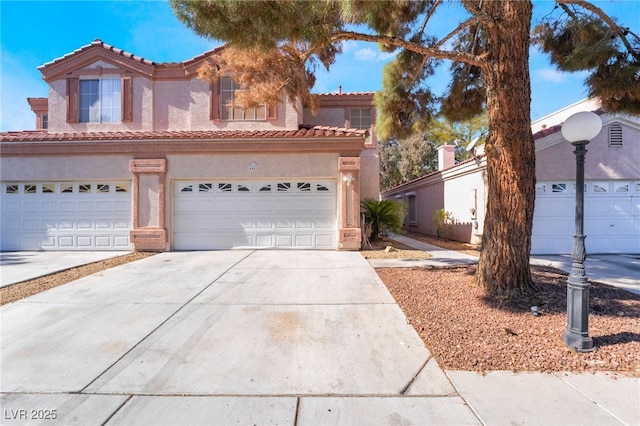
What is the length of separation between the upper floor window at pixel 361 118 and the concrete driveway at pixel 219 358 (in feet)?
32.4

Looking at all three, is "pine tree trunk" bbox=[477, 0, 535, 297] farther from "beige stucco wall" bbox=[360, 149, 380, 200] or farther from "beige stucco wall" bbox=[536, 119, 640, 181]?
"beige stucco wall" bbox=[360, 149, 380, 200]

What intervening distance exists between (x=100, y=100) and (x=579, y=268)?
1541 centimetres

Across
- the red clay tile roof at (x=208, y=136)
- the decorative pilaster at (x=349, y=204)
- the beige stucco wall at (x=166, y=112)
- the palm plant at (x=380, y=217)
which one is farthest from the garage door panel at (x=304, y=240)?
the beige stucco wall at (x=166, y=112)

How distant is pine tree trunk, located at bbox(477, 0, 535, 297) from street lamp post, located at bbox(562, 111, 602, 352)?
51.8 inches

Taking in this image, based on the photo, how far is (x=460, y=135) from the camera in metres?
29.7

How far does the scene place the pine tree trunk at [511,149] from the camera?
201 inches

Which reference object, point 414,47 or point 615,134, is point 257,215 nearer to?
Answer: point 414,47

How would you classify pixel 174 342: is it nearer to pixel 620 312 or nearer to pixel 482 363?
pixel 482 363

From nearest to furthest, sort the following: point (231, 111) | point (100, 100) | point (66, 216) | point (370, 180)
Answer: point (66, 216) < point (231, 111) < point (100, 100) < point (370, 180)

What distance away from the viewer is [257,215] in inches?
413

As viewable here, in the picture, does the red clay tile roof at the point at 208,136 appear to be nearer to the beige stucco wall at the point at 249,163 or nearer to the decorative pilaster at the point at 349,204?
the beige stucco wall at the point at 249,163

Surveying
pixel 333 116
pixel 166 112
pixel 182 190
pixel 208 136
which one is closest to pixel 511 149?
pixel 208 136

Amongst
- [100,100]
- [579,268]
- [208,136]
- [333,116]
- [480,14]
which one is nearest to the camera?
[579,268]

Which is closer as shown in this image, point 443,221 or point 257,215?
point 257,215
